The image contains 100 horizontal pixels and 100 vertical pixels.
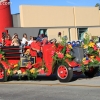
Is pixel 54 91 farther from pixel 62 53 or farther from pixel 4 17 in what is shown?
pixel 4 17

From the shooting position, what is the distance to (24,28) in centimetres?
4119

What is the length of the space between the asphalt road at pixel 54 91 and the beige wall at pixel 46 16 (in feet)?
110

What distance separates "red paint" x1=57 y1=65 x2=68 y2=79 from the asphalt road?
0.91ft

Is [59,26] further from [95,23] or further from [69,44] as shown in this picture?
[69,44]

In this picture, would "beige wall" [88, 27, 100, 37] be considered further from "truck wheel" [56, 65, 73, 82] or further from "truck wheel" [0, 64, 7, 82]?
"truck wheel" [56, 65, 73, 82]

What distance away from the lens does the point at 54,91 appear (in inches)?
380

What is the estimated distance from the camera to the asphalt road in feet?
28.6

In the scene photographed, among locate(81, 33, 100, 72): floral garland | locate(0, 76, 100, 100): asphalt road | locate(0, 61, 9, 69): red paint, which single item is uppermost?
locate(81, 33, 100, 72): floral garland

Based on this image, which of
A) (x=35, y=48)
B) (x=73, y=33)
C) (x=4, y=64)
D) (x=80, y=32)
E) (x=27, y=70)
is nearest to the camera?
(x=35, y=48)

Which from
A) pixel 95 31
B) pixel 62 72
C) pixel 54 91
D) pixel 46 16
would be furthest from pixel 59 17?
pixel 54 91

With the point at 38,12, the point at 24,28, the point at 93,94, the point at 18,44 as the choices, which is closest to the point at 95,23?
the point at 38,12

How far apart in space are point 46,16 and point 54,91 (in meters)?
37.3

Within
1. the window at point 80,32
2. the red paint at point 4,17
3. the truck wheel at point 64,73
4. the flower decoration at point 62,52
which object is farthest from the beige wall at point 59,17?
the truck wheel at point 64,73

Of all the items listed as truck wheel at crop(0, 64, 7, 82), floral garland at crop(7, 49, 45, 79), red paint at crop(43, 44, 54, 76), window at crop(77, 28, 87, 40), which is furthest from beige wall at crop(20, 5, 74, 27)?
red paint at crop(43, 44, 54, 76)
